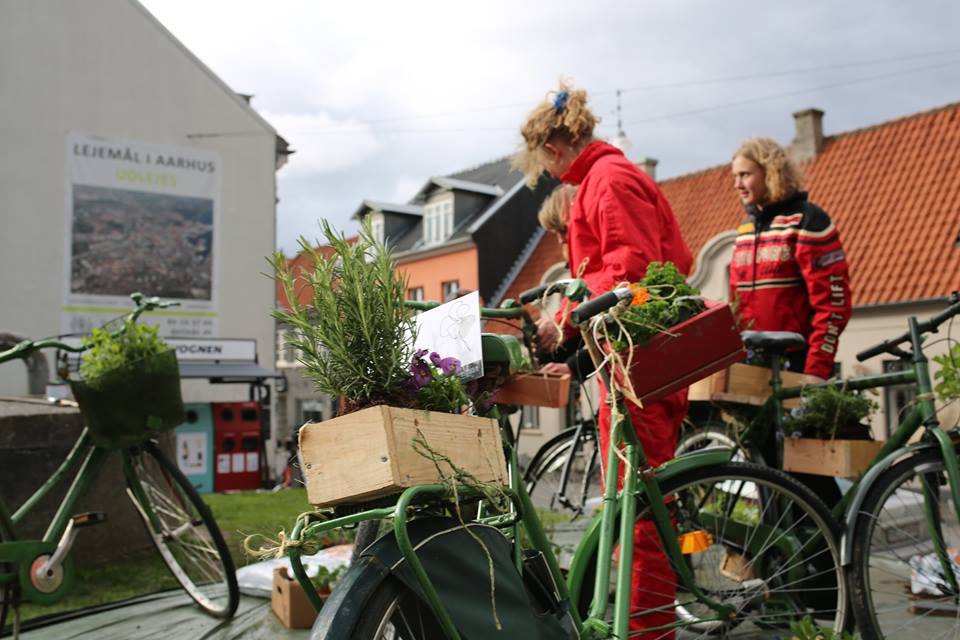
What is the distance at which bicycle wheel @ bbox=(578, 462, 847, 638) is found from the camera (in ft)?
9.89

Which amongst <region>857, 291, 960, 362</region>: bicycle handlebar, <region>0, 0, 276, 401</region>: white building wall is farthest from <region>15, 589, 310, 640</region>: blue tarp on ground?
<region>0, 0, 276, 401</region>: white building wall

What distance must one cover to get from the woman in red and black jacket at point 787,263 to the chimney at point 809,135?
1897 centimetres

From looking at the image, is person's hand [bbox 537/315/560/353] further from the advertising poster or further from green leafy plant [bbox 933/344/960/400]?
the advertising poster

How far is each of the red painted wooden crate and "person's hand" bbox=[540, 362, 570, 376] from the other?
336 mm

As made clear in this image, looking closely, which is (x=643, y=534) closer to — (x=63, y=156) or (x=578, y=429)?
(x=578, y=429)

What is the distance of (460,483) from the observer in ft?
6.37

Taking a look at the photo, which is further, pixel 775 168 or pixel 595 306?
pixel 775 168

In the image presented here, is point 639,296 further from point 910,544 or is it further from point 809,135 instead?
point 809,135

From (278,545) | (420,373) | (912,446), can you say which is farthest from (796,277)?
(278,545)

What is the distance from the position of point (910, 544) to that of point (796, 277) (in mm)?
1385

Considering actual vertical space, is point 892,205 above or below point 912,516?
above

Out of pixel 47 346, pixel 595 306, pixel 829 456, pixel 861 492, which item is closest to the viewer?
pixel 595 306

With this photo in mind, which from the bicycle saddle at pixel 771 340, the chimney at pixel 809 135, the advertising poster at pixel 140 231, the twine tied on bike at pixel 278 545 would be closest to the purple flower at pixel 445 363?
the twine tied on bike at pixel 278 545

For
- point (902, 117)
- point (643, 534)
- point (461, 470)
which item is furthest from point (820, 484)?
point (902, 117)
